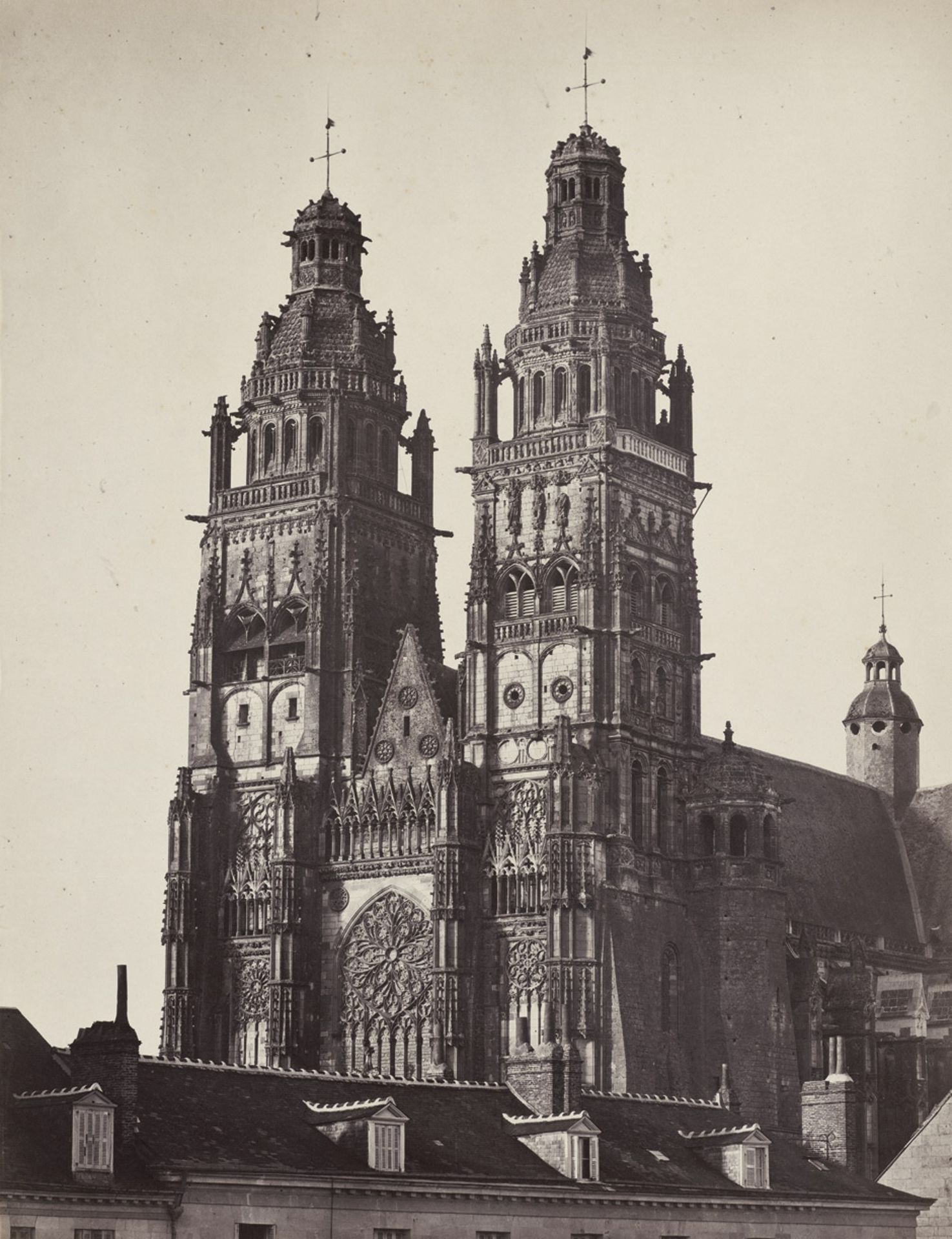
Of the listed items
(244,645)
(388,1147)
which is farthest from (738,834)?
(388,1147)

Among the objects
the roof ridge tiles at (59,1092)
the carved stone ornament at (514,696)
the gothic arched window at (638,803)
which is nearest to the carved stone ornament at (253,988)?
the carved stone ornament at (514,696)

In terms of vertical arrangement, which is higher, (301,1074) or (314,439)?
(314,439)

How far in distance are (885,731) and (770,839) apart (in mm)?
31855

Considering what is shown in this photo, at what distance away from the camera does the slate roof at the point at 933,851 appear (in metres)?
134

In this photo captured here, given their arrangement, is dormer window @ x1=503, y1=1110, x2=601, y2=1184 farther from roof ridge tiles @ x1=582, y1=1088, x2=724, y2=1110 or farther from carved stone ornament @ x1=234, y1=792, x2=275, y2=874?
carved stone ornament @ x1=234, y1=792, x2=275, y2=874

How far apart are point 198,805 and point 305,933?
7322 millimetres

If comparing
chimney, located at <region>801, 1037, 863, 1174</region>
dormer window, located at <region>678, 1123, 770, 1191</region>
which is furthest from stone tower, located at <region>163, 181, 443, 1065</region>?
dormer window, located at <region>678, 1123, 770, 1191</region>

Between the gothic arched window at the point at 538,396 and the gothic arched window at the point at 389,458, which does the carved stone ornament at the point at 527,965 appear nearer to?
the gothic arched window at the point at 538,396

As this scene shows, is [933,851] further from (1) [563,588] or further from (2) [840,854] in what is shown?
(1) [563,588]

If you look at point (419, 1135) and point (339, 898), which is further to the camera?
point (339, 898)

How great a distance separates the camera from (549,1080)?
72.9 m

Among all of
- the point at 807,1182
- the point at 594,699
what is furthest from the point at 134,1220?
the point at 594,699

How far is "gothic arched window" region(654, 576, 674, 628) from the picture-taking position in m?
114

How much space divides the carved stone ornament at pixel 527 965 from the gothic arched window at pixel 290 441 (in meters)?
24.5
